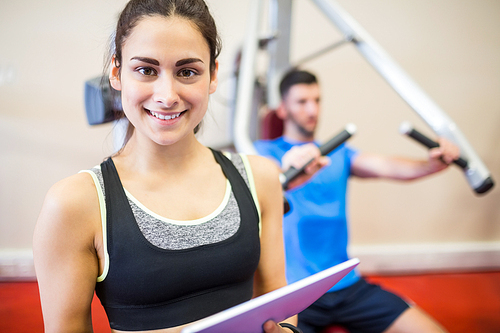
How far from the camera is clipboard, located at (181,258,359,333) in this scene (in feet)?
1.40

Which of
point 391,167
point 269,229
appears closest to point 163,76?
point 269,229

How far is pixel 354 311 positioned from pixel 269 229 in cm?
61

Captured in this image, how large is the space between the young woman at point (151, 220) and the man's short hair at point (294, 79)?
0.97 metres

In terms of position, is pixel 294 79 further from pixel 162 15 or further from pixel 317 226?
pixel 162 15

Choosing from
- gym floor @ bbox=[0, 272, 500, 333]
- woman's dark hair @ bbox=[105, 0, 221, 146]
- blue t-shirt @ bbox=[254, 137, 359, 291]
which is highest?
woman's dark hair @ bbox=[105, 0, 221, 146]

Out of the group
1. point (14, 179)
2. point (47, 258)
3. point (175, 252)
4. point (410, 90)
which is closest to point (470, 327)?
point (410, 90)

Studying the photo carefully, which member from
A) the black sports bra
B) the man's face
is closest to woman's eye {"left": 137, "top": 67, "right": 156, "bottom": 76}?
the black sports bra

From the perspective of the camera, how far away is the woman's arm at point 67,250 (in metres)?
0.58

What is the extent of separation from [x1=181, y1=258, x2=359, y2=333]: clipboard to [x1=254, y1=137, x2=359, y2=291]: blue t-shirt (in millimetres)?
729

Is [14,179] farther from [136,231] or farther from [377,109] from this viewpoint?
[377,109]

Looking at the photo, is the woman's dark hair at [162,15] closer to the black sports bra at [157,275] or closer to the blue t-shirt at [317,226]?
the black sports bra at [157,275]

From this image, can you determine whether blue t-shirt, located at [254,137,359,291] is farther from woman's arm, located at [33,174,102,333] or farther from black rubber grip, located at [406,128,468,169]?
woman's arm, located at [33,174,102,333]

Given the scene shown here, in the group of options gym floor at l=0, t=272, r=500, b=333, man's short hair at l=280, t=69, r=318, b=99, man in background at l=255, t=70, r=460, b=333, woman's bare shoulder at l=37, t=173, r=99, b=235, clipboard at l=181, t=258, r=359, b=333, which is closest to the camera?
clipboard at l=181, t=258, r=359, b=333

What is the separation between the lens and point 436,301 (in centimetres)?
188
